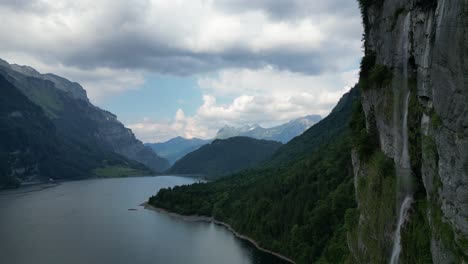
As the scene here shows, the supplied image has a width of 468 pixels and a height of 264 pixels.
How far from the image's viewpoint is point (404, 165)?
A: 122 ft

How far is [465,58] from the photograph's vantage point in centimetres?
2470

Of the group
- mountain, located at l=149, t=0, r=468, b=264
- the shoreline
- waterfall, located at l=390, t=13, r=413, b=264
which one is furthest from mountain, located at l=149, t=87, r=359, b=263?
waterfall, located at l=390, t=13, r=413, b=264

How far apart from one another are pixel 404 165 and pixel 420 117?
17.0 ft

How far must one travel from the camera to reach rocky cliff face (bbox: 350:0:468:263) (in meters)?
25.9

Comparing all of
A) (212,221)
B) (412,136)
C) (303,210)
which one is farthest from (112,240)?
(412,136)

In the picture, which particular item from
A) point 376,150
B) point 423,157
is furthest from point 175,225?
point 423,157

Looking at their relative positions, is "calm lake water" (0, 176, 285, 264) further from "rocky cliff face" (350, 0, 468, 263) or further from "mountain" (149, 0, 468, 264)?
"rocky cliff face" (350, 0, 468, 263)

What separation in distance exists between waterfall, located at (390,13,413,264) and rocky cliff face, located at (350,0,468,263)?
0.09 m

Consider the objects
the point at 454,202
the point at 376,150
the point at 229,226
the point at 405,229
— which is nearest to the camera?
the point at 454,202

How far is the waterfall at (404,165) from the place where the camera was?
35531 mm

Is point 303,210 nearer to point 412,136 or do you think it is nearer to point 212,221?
point 212,221

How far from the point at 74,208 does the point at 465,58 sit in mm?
190892

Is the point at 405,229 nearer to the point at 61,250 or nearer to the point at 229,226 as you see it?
the point at 61,250

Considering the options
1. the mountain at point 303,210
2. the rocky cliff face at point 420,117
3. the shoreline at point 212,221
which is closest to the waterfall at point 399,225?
the rocky cliff face at point 420,117
